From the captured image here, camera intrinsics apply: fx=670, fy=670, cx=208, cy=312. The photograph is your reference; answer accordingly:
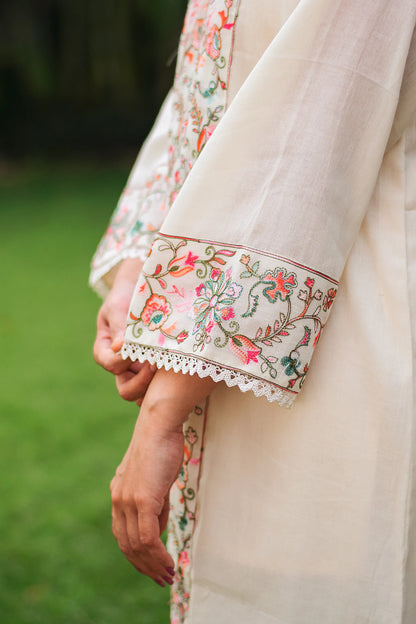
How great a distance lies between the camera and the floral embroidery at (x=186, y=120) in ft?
2.81

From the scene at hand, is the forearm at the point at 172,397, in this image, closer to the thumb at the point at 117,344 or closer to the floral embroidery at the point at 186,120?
the thumb at the point at 117,344

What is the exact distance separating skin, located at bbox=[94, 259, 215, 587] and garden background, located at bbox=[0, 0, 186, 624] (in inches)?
24.3

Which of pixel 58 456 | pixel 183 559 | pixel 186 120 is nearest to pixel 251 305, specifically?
pixel 186 120

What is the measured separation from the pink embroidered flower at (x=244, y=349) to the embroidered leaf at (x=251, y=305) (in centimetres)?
3

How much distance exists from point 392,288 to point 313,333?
0.11 m

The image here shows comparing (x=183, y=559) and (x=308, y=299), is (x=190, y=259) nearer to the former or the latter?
(x=308, y=299)

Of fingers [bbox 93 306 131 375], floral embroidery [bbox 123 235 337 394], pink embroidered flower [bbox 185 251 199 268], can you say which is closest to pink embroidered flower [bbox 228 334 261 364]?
floral embroidery [bbox 123 235 337 394]

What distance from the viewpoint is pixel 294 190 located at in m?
0.75

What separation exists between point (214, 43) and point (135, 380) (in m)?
0.45

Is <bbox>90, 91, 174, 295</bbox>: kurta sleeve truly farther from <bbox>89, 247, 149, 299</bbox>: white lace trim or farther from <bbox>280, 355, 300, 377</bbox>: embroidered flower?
<bbox>280, 355, 300, 377</bbox>: embroidered flower

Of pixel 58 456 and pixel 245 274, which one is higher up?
pixel 245 274

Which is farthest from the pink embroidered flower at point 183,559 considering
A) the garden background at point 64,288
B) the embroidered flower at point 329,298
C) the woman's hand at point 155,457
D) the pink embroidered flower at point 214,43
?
the garden background at point 64,288

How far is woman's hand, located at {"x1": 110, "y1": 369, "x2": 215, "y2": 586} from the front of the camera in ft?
2.57

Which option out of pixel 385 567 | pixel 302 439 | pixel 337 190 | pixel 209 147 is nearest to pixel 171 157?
pixel 209 147
